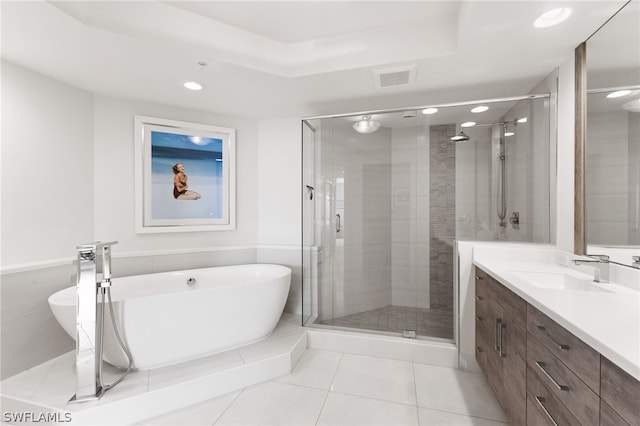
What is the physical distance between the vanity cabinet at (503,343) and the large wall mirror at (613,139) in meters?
0.62

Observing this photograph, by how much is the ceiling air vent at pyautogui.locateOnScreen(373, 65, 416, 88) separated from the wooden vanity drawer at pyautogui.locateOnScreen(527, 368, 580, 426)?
6.62 ft

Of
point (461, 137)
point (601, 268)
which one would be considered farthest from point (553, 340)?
point (461, 137)

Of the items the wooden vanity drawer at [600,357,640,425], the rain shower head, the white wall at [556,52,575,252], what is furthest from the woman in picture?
the white wall at [556,52,575,252]

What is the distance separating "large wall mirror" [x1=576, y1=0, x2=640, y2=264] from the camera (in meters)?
1.38

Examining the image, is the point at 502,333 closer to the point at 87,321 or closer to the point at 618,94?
the point at 618,94

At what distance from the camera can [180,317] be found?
6.50ft

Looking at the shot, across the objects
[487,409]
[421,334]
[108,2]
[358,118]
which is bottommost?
[487,409]

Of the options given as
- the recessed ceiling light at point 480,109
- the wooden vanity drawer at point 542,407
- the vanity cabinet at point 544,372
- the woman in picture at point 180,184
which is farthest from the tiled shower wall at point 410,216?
the woman in picture at point 180,184

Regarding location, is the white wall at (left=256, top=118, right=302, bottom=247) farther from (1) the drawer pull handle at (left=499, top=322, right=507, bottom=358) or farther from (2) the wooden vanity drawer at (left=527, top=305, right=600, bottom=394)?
(2) the wooden vanity drawer at (left=527, top=305, right=600, bottom=394)

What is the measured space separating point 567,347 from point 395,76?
1987mm

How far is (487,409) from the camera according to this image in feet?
5.93

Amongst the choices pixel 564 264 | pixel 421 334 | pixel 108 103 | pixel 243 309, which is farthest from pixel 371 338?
pixel 108 103

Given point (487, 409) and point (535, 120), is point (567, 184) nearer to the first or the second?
point (535, 120)

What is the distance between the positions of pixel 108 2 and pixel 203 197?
1.77 meters
